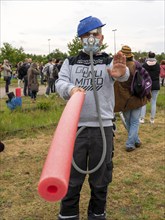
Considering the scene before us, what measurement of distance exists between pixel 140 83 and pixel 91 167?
252 cm

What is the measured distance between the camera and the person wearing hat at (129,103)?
4.89m

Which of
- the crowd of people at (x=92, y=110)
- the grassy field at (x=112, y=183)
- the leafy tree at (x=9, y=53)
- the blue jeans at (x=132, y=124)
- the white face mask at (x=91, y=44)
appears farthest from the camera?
the leafy tree at (x=9, y=53)

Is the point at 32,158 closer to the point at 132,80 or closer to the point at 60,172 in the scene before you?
the point at 132,80

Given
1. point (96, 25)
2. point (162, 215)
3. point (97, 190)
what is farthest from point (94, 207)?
point (96, 25)

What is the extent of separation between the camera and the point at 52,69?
14.2m

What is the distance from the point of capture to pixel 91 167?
8.82 ft

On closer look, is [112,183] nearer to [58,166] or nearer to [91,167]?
[91,167]

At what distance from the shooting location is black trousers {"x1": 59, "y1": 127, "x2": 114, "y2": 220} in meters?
2.62

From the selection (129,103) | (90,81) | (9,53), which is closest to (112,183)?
(129,103)

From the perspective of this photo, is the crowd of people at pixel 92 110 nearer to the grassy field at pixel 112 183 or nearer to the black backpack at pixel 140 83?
the grassy field at pixel 112 183

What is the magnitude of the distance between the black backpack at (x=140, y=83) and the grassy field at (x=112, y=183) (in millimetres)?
1052

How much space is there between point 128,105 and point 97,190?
2.66m

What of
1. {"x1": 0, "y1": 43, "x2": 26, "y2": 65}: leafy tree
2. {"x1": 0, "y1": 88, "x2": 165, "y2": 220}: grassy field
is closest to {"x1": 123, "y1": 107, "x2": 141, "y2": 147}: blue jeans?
{"x1": 0, "y1": 88, "x2": 165, "y2": 220}: grassy field

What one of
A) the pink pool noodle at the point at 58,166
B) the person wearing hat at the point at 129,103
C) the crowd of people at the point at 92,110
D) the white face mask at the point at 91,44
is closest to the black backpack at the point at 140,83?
the person wearing hat at the point at 129,103
